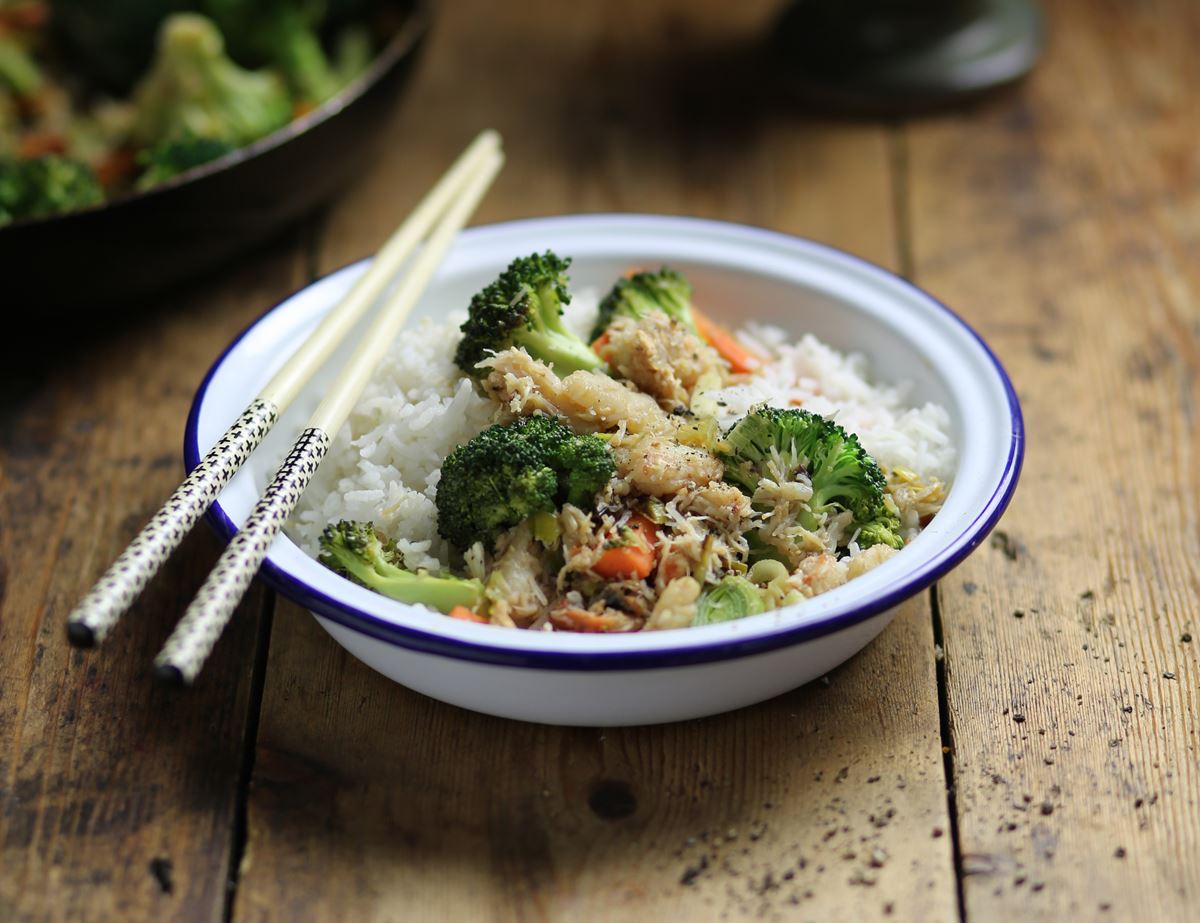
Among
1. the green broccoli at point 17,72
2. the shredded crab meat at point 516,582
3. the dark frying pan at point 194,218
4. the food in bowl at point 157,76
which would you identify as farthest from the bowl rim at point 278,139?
the shredded crab meat at point 516,582

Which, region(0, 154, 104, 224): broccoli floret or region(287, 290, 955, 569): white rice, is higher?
region(0, 154, 104, 224): broccoli floret

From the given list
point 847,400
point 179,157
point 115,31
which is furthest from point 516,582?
point 115,31

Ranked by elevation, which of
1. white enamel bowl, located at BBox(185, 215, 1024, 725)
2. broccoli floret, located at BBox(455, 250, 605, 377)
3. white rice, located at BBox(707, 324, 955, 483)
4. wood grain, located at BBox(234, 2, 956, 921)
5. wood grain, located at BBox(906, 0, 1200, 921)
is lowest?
wood grain, located at BBox(906, 0, 1200, 921)

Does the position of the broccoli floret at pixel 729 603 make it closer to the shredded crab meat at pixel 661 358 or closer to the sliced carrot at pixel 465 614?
the sliced carrot at pixel 465 614

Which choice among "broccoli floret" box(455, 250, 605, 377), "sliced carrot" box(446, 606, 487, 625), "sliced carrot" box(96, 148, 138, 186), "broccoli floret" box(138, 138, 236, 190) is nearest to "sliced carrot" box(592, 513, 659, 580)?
"sliced carrot" box(446, 606, 487, 625)

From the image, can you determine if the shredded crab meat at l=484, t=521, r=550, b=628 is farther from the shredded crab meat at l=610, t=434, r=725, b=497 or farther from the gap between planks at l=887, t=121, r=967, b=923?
the gap between planks at l=887, t=121, r=967, b=923

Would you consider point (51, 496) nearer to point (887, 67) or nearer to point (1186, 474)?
point (1186, 474)
